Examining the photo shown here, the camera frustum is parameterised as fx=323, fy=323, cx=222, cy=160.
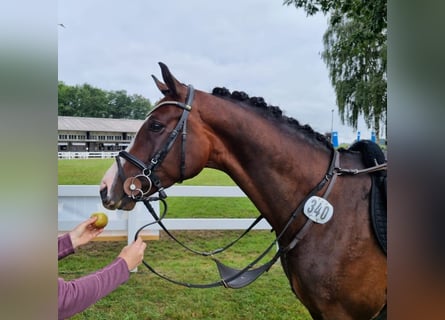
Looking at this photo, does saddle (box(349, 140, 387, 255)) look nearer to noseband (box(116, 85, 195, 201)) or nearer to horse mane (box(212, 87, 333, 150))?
horse mane (box(212, 87, 333, 150))

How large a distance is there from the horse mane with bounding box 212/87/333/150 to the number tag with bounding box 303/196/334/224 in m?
0.33

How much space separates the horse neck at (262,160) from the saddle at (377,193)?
0.25 metres

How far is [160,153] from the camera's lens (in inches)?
→ 60.6

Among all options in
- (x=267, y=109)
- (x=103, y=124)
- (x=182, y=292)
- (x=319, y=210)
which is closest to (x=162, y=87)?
(x=267, y=109)

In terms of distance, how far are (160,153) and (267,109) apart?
0.60 metres

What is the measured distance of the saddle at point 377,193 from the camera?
1.51 m

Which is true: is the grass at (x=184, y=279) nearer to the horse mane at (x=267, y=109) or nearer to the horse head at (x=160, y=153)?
the horse head at (x=160, y=153)

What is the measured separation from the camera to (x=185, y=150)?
1542mm

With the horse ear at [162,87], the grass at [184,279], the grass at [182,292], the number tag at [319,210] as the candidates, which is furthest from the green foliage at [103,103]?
the grass at [182,292]

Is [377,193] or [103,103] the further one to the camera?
[103,103]

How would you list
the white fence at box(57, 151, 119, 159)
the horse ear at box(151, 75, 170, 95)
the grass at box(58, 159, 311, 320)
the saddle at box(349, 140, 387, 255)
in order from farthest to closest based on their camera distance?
the grass at box(58, 159, 311, 320) → the white fence at box(57, 151, 119, 159) → the horse ear at box(151, 75, 170, 95) → the saddle at box(349, 140, 387, 255)

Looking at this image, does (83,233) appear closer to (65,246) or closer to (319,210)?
(65,246)

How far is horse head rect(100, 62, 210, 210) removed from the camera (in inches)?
60.4

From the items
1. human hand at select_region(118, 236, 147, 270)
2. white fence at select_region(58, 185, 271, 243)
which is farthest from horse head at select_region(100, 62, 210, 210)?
white fence at select_region(58, 185, 271, 243)
